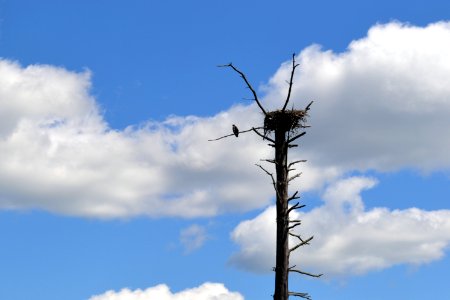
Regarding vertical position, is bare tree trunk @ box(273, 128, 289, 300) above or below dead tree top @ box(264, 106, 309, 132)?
below

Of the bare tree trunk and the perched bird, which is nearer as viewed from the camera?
the bare tree trunk

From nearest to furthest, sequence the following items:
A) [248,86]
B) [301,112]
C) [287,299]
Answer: [287,299], [248,86], [301,112]

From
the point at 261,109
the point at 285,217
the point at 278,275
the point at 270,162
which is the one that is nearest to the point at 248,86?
the point at 261,109

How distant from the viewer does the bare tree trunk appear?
14070 mm

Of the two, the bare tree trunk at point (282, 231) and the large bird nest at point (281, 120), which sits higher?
the large bird nest at point (281, 120)

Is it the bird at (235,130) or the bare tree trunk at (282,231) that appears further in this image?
the bird at (235,130)

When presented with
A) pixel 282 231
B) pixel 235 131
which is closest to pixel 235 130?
pixel 235 131

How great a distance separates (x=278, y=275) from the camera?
14.1 metres

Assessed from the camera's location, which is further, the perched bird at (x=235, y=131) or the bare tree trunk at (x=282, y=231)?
the perched bird at (x=235, y=131)

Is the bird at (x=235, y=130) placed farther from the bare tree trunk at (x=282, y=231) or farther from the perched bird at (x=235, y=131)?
the bare tree trunk at (x=282, y=231)

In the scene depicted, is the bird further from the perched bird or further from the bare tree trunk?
the bare tree trunk

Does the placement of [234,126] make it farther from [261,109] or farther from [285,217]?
[285,217]

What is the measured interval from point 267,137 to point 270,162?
0.78 m

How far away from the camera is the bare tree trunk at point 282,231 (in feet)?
46.2
